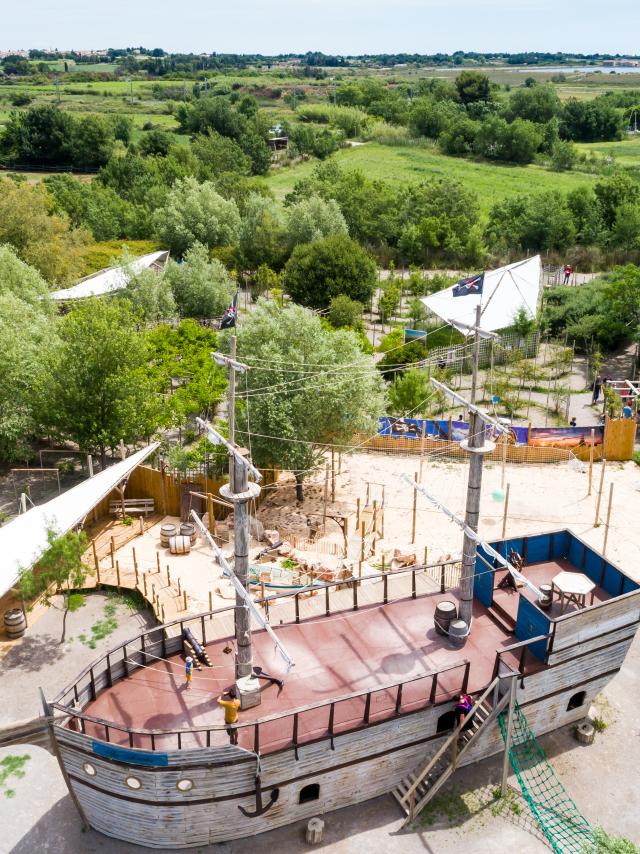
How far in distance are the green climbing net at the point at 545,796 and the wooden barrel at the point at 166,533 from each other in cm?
1361

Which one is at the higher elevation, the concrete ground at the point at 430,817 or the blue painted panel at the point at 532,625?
the blue painted panel at the point at 532,625

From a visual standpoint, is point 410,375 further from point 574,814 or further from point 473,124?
point 473,124

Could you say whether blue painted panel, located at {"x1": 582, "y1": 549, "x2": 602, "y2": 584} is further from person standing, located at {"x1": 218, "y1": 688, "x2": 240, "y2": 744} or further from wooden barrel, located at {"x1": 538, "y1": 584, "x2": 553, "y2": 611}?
person standing, located at {"x1": 218, "y1": 688, "x2": 240, "y2": 744}

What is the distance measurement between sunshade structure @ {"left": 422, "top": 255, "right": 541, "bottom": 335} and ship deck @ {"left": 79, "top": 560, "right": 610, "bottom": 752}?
1049 inches

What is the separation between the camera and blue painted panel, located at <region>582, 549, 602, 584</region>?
813 inches

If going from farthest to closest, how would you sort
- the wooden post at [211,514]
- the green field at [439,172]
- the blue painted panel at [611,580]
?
the green field at [439,172]
the wooden post at [211,514]
the blue painted panel at [611,580]

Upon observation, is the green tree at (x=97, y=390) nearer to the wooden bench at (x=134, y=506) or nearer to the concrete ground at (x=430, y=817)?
the wooden bench at (x=134, y=506)

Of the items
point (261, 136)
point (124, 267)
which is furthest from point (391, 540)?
point (261, 136)

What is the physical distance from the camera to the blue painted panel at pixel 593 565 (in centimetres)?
2065

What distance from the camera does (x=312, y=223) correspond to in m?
61.2

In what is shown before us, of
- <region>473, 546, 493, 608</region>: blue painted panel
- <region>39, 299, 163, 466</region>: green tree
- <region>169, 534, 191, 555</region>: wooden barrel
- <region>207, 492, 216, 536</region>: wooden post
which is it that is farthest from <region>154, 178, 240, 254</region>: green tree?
<region>473, 546, 493, 608</region>: blue painted panel

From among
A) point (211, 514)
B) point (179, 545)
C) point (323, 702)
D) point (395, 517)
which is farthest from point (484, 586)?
point (179, 545)

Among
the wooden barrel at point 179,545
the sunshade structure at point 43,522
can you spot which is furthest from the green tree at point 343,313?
the wooden barrel at point 179,545

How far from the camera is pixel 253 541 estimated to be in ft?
91.0
